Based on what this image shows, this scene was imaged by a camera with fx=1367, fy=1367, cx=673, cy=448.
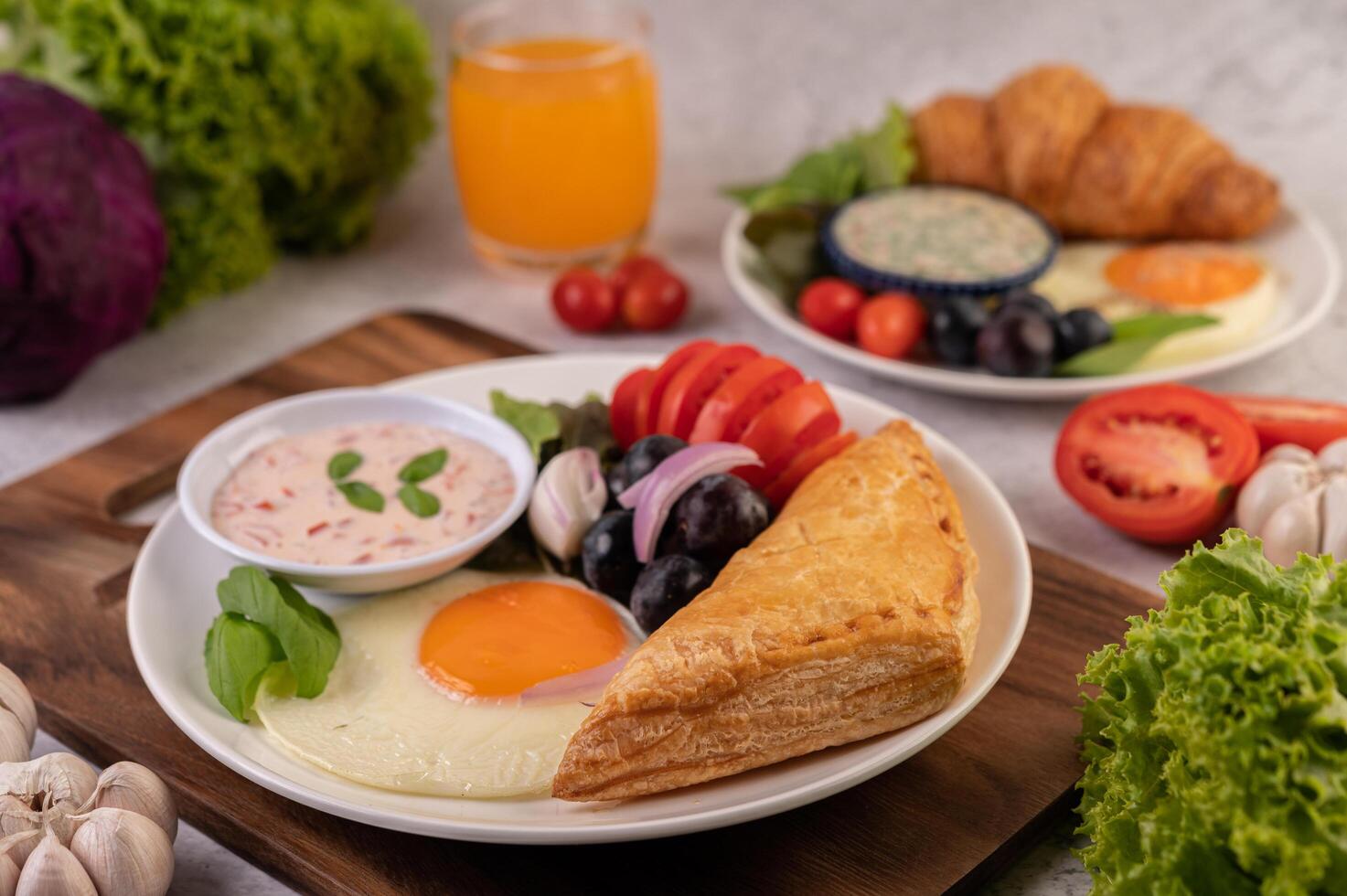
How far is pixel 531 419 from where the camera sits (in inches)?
146

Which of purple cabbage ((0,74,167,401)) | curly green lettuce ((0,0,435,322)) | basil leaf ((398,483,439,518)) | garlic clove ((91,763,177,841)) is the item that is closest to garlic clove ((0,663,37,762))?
garlic clove ((91,763,177,841))

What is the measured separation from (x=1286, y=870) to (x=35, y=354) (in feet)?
13.9

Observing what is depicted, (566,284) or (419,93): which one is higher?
(419,93)

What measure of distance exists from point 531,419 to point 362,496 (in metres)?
0.53

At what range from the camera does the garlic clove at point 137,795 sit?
2580 mm

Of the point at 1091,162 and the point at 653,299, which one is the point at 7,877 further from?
the point at 1091,162

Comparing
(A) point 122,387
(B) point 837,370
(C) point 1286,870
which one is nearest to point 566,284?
(B) point 837,370

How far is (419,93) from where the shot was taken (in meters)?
6.15

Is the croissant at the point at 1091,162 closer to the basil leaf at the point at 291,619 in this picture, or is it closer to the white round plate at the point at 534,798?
the white round plate at the point at 534,798

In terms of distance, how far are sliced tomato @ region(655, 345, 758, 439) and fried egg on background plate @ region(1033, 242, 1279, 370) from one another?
186 cm

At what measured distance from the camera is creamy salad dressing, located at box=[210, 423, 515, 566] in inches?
129

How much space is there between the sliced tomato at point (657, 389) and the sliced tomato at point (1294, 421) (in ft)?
5.46

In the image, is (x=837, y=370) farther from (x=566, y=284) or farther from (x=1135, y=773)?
(x=1135, y=773)

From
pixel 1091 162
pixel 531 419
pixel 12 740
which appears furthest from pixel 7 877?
pixel 1091 162
